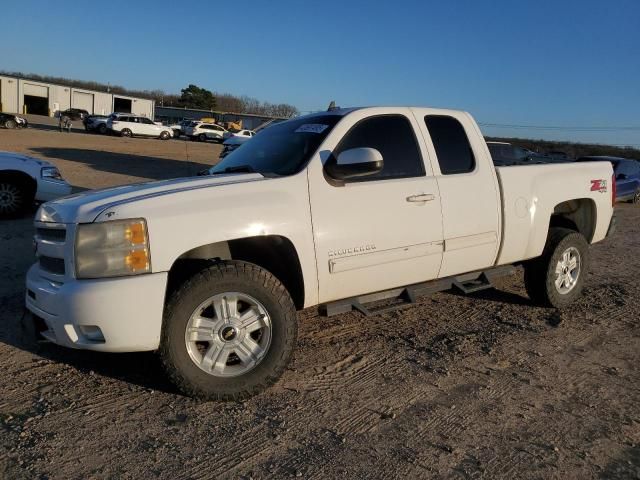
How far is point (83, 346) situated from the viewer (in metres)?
3.34

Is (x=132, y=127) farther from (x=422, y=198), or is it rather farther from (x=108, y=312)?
(x=108, y=312)

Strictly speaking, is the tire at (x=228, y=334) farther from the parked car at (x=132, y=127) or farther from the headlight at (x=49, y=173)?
the parked car at (x=132, y=127)

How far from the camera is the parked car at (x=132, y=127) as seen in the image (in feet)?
149

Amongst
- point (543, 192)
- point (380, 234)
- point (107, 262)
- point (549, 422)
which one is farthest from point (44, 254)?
point (543, 192)

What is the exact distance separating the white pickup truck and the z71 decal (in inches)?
35.8

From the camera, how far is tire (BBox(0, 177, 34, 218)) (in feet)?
30.4

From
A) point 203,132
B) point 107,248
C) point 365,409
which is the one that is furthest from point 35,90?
point 365,409

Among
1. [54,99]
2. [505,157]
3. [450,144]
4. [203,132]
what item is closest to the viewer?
[450,144]

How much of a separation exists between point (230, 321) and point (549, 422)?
210 centimetres

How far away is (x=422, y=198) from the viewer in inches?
172

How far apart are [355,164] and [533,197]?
2.20 meters

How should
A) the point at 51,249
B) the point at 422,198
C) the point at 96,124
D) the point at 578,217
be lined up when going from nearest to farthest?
the point at 51,249
the point at 422,198
the point at 578,217
the point at 96,124

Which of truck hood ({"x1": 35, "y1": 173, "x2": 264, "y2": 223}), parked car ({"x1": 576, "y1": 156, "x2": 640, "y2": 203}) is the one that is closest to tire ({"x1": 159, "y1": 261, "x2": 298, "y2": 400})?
truck hood ({"x1": 35, "y1": 173, "x2": 264, "y2": 223})

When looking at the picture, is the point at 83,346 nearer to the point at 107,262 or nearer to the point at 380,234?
the point at 107,262
